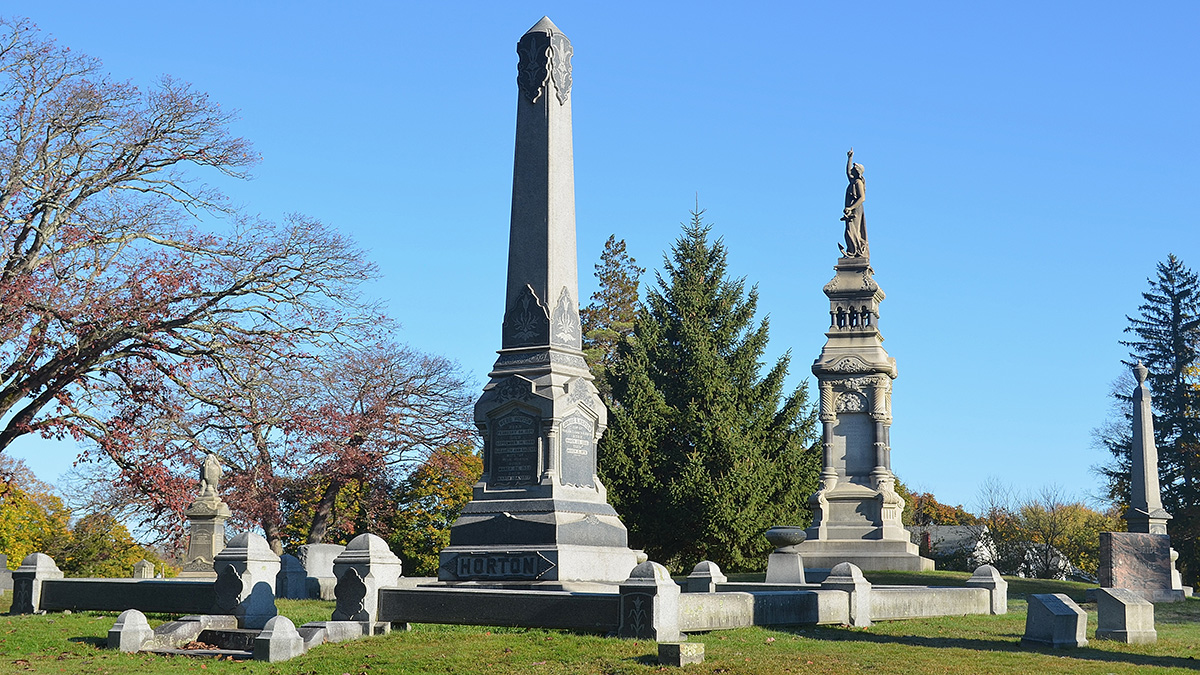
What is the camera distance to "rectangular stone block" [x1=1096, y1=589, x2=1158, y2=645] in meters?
14.8

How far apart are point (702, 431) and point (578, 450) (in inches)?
809

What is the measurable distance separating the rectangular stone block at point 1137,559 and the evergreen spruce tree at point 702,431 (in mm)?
16311

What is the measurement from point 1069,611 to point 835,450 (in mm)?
17851

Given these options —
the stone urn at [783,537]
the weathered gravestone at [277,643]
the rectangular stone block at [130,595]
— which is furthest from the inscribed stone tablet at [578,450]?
the stone urn at [783,537]

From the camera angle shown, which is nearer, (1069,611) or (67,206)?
(1069,611)

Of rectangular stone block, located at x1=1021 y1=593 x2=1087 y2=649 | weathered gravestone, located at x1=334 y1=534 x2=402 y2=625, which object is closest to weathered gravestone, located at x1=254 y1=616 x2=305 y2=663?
weathered gravestone, located at x1=334 y1=534 x2=402 y2=625

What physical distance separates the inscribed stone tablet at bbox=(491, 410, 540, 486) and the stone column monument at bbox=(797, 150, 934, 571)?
15154 mm

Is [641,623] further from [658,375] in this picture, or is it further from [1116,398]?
[1116,398]

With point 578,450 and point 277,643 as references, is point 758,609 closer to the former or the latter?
point 578,450

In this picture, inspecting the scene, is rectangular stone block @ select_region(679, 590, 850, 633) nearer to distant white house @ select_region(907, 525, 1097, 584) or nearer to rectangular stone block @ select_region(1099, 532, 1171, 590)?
rectangular stone block @ select_region(1099, 532, 1171, 590)

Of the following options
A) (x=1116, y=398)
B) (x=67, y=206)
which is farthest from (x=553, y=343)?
(x=1116, y=398)

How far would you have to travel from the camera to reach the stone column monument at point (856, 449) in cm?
3098

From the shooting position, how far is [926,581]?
1072 inches

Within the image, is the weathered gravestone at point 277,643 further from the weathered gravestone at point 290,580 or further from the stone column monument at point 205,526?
the stone column monument at point 205,526
